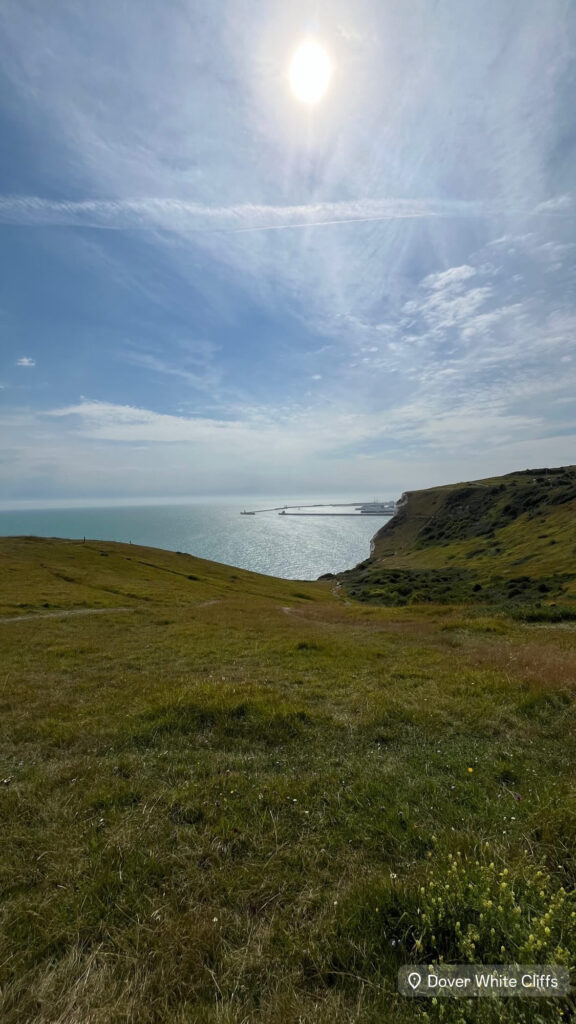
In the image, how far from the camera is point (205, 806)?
5.55 meters

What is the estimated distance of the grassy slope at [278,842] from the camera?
3143 millimetres

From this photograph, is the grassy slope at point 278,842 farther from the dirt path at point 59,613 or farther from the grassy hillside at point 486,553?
the grassy hillside at point 486,553

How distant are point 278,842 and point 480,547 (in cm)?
13098

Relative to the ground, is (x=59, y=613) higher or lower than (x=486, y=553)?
higher

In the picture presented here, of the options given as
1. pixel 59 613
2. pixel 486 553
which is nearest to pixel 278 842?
pixel 59 613

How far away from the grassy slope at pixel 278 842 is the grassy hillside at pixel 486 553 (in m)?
24.6

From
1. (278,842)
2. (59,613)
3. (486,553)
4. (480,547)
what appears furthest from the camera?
(480,547)

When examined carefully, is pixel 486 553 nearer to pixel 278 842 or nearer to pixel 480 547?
pixel 480 547

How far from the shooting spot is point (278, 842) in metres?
4.92

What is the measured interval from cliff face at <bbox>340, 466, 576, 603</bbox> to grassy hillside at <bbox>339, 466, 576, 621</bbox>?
0.83ft

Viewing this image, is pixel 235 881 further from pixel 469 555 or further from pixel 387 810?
pixel 469 555

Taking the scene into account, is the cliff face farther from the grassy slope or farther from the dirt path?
the grassy slope

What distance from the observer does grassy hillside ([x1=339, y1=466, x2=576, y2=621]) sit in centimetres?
6091

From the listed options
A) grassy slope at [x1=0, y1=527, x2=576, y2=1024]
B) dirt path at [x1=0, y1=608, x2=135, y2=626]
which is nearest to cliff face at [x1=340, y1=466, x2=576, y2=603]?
dirt path at [x1=0, y1=608, x2=135, y2=626]
